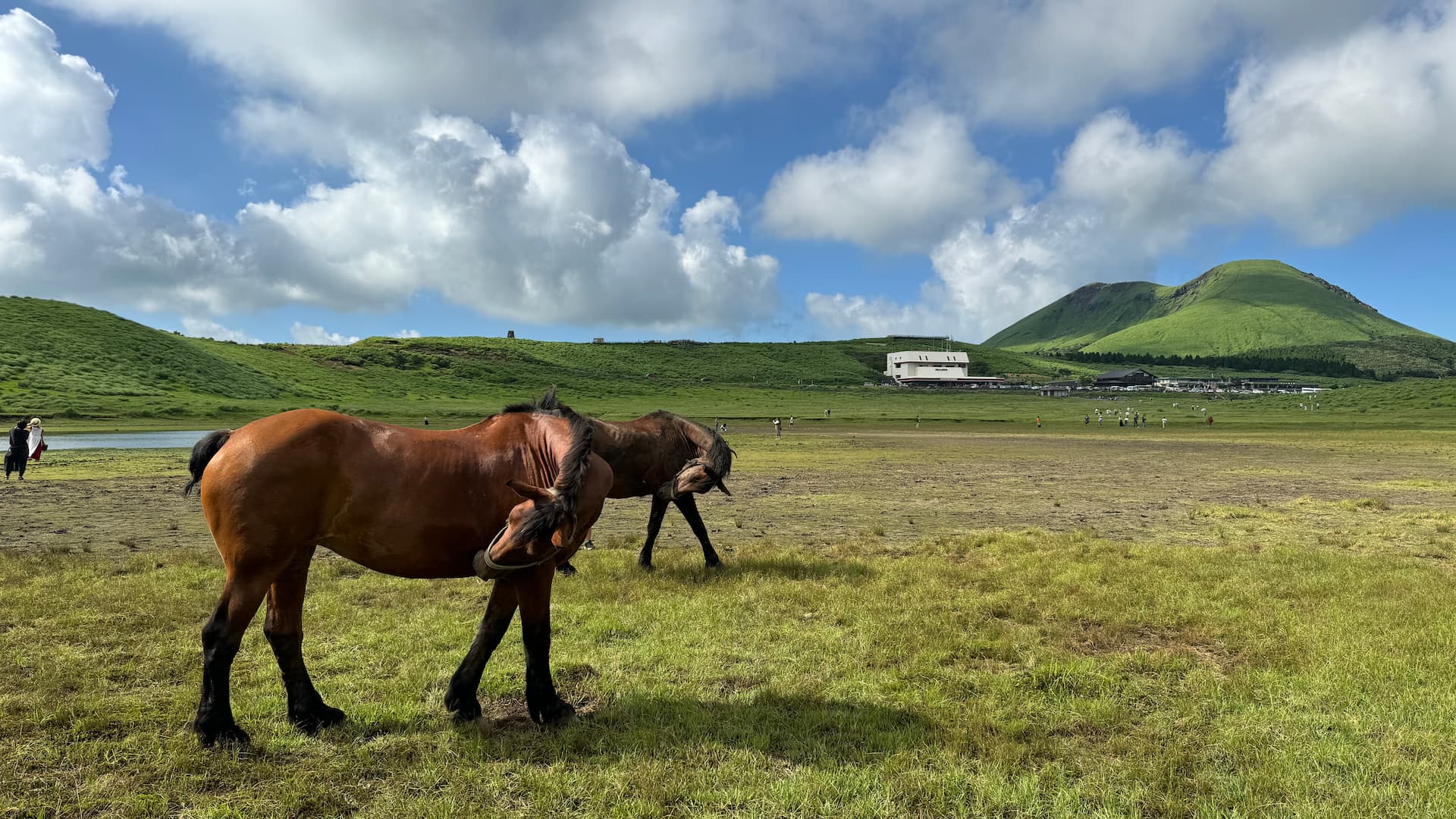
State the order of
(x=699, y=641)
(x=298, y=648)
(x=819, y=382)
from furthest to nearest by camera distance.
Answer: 1. (x=819, y=382)
2. (x=699, y=641)
3. (x=298, y=648)

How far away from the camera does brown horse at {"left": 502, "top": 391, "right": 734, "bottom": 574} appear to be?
11.1 m

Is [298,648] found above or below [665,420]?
below

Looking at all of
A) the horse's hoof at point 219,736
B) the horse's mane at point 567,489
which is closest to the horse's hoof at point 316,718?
the horse's hoof at point 219,736

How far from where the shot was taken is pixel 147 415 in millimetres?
64812

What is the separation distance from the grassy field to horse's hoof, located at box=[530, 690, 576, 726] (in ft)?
0.56

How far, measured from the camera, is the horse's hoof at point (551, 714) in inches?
229

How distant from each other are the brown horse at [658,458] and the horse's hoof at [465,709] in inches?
192

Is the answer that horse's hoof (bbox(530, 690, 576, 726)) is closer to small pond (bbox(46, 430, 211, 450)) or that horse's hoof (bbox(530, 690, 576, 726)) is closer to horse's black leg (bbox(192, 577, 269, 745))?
horse's black leg (bbox(192, 577, 269, 745))

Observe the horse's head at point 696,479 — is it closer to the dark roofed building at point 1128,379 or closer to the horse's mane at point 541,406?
the horse's mane at point 541,406

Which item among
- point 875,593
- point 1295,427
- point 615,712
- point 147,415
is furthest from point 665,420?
point 1295,427

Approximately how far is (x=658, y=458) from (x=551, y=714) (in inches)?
232

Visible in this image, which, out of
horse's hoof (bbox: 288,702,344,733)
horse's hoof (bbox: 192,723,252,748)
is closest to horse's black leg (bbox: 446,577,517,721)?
horse's hoof (bbox: 288,702,344,733)

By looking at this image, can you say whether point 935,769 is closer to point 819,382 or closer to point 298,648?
point 298,648

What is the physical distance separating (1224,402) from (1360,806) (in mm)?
135643
